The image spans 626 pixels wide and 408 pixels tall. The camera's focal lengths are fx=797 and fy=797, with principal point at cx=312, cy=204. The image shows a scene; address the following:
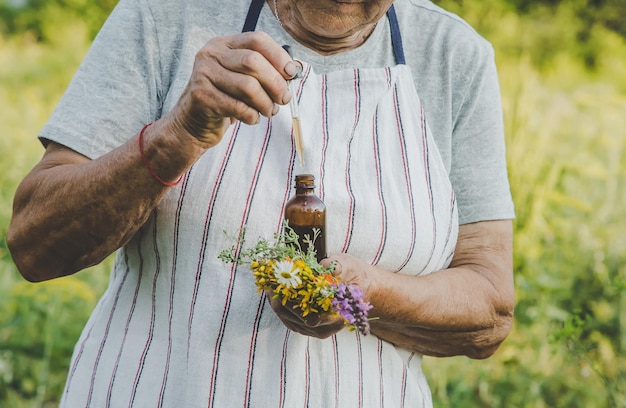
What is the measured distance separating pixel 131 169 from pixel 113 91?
8.7 inches

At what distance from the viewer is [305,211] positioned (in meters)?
1.36

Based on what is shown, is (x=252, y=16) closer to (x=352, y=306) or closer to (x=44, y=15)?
(x=352, y=306)

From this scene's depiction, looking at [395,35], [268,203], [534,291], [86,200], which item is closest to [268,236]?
[268,203]

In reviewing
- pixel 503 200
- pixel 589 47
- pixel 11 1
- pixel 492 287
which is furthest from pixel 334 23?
pixel 11 1

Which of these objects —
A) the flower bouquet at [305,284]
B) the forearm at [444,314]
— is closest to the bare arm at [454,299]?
the forearm at [444,314]

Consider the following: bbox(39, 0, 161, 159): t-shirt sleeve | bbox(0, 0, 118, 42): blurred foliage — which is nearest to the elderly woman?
bbox(39, 0, 161, 159): t-shirt sleeve

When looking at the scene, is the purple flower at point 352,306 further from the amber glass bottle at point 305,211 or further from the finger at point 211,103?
the finger at point 211,103

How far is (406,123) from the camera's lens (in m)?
1.65

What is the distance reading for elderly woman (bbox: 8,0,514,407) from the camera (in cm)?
145

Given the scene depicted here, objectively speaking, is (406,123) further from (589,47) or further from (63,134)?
(589,47)

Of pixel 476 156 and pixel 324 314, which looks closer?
pixel 324 314

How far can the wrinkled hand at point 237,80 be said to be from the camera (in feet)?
4.12

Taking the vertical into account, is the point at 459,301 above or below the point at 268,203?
below

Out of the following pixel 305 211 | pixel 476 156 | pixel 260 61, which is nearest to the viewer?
pixel 260 61
